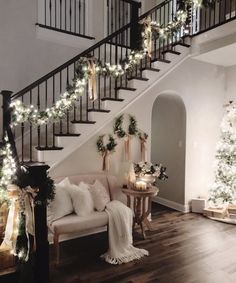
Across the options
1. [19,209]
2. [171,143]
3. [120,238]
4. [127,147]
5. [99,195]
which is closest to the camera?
[19,209]

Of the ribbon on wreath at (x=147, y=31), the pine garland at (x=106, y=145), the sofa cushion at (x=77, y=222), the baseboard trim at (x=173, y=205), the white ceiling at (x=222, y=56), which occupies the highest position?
the ribbon on wreath at (x=147, y=31)

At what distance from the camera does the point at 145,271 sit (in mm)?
3146

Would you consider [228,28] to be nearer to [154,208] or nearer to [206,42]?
[206,42]

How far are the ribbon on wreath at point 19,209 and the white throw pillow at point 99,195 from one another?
1.23 meters

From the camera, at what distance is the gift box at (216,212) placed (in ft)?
16.2

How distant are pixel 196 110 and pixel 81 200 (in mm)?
2973

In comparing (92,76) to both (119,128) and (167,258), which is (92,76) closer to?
(119,128)

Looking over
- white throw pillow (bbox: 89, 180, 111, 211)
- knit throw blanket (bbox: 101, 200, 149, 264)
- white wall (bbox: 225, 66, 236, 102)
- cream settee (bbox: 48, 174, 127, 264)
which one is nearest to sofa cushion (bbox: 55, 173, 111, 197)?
cream settee (bbox: 48, 174, 127, 264)

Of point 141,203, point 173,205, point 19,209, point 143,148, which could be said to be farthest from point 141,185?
point 19,209

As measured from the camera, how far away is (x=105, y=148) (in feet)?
14.0

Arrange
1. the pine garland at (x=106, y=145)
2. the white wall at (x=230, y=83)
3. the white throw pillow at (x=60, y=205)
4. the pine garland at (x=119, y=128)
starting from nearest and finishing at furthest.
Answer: the white throw pillow at (x=60, y=205), the pine garland at (x=106, y=145), the pine garland at (x=119, y=128), the white wall at (x=230, y=83)

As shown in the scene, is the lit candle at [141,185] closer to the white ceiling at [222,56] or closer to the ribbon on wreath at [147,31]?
the ribbon on wreath at [147,31]

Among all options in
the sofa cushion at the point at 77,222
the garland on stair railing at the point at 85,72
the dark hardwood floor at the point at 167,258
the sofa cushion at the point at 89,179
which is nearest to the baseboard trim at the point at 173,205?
the dark hardwood floor at the point at 167,258

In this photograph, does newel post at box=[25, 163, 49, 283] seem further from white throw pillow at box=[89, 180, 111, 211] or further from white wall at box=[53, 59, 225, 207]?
white wall at box=[53, 59, 225, 207]
